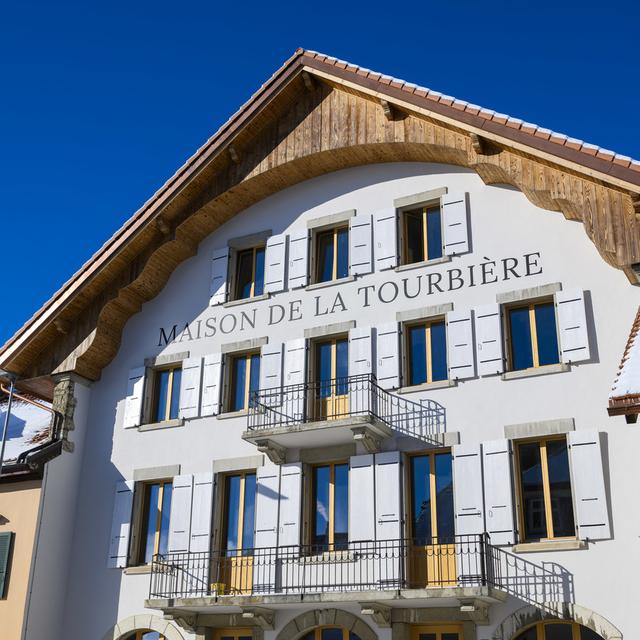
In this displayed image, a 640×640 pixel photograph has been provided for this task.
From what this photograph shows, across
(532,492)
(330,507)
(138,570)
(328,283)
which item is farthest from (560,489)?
(138,570)

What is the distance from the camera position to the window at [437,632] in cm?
1537

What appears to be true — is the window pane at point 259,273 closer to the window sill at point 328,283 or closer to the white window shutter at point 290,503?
the window sill at point 328,283

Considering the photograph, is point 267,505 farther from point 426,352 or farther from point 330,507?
point 426,352

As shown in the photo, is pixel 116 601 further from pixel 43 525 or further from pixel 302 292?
pixel 302 292

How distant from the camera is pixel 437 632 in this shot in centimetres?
1553

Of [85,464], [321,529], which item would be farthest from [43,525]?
[321,529]

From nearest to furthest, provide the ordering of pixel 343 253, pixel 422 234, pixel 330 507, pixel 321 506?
pixel 330 507 < pixel 321 506 < pixel 422 234 < pixel 343 253

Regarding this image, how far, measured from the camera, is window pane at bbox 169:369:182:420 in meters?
19.9

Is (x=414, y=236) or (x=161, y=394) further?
(x=161, y=394)

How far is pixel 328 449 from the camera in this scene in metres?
17.5

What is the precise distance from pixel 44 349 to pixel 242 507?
6.52 meters

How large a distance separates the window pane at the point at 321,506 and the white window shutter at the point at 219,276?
15.5 feet

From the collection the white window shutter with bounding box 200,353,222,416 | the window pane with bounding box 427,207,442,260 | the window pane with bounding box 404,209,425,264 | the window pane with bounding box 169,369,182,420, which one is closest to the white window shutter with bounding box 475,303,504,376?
the window pane with bounding box 427,207,442,260

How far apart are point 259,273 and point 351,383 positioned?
4.10 meters
